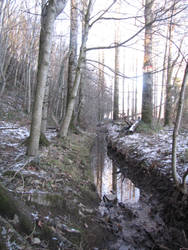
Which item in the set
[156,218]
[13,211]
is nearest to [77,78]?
[156,218]

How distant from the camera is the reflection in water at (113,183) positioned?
16.8ft

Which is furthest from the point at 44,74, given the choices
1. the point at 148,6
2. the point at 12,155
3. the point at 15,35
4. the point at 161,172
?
the point at 15,35

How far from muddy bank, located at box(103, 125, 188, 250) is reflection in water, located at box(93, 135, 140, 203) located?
22cm

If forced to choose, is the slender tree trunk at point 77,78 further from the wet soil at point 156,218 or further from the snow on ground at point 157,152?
the wet soil at point 156,218

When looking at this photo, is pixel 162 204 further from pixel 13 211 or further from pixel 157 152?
pixel 13 211

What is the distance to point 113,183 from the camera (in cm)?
609

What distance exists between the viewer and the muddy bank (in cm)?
315

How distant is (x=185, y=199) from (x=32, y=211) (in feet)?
8.64

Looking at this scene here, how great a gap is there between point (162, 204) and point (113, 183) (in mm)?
2234

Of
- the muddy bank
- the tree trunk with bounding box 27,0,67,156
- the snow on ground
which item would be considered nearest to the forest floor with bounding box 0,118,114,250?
the tree trunk with bounding box 27,0,67,156

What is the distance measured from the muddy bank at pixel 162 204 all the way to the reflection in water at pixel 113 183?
224mm

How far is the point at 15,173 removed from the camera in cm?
356

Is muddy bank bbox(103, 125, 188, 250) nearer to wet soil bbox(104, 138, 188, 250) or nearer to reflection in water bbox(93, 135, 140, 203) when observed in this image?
wet soil bbox(104, 138, 188, 250)

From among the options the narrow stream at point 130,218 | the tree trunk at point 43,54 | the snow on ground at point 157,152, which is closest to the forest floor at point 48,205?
the narrow stream at point 130,218
